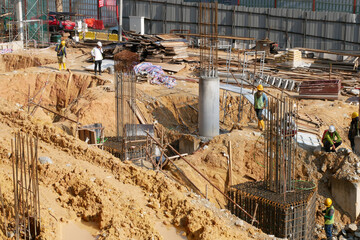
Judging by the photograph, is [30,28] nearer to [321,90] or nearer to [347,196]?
[321,90]

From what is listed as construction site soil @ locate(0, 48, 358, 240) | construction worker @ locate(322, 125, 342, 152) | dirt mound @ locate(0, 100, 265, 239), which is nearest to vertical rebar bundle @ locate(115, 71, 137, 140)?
construction site soil @ locate(0, 48, 358, 240)

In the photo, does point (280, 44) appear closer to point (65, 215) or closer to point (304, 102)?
point (304, 102)

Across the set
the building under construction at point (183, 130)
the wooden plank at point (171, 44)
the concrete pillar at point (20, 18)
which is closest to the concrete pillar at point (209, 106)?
the building under construction at point (183, 130)

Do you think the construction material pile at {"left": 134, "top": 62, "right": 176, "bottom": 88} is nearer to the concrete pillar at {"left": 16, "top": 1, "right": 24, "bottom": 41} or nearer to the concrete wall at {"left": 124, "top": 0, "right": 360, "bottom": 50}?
the concrete pillar at {"left": 16, "top": 1, "right": 24, "bottom": 41}

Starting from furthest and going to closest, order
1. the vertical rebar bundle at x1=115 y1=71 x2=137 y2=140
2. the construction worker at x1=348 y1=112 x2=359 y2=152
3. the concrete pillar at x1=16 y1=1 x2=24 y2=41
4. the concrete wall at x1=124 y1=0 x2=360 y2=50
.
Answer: the concrete wall at x1=124 y1=0 x2=360 y2=50, the concrete pillar at x1=16 y1=1 x2=24 y2=41, the construction worker at x1=348 y1=112 x2=359 y2=152, the vertical rebar bundle at x1=115 y1=71 x2=137 y2=140

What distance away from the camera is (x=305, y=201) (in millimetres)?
11492

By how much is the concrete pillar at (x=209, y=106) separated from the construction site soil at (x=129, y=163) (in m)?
0.65

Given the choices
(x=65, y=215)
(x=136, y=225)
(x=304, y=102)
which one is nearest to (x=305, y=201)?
(x=136, y=225)

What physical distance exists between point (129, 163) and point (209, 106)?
5812 mm

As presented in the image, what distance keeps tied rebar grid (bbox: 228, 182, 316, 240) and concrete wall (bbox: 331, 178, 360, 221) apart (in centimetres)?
221

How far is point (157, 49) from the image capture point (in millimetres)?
25125

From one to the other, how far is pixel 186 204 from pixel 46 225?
2361mm

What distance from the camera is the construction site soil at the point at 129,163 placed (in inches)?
337

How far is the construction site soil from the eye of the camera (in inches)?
337
